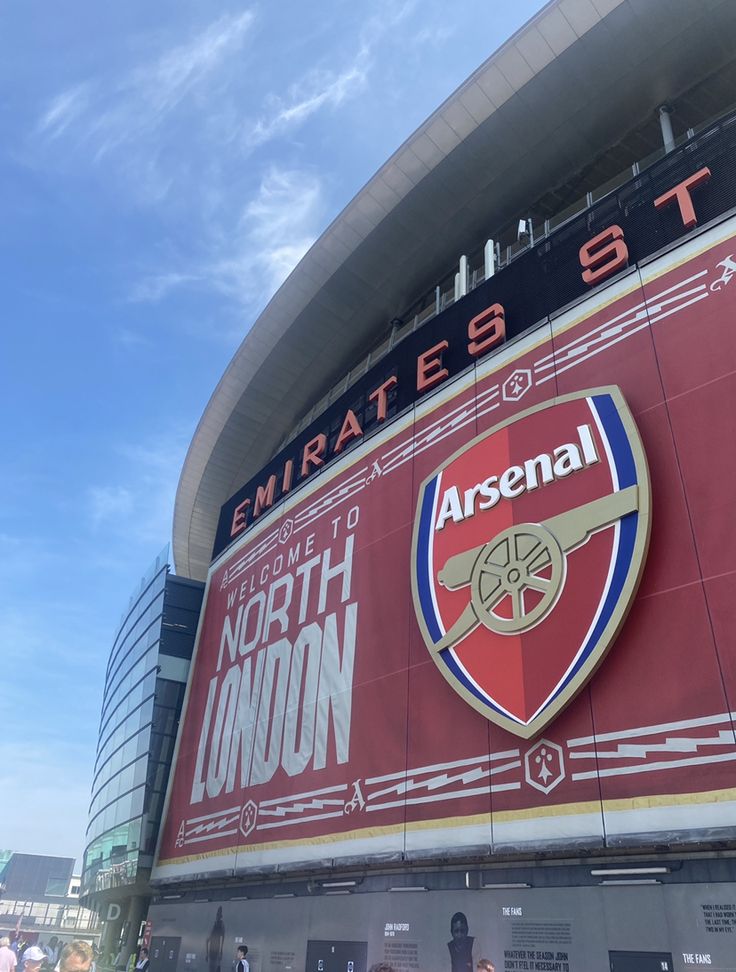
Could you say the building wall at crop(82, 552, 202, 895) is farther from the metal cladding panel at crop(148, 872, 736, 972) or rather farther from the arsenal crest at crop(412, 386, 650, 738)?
the arsenal crest at crop(412, 386, 650, 738)

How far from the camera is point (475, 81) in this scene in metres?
18.8

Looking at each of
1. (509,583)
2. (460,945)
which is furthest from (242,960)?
(509,583)

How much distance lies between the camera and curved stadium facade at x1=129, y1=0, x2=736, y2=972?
31.9 feet

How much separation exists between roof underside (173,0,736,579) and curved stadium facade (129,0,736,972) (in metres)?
0.09

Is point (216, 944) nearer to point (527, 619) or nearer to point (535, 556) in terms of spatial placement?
point (527, 619)

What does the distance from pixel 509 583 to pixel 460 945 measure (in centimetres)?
565

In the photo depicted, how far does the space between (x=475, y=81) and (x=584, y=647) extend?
15.6 metres

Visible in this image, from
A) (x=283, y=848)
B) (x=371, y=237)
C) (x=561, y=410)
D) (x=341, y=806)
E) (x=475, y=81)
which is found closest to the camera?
(x=561, y=410)

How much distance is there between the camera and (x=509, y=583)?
12344 mm

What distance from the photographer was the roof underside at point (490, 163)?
683 inches

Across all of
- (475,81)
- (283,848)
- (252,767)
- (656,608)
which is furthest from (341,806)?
(475,81)

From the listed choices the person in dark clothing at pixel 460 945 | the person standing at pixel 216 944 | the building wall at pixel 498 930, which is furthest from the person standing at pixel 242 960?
the person in dark clothing at pixel 460 945

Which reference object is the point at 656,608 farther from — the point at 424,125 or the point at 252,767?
the point at 424,125

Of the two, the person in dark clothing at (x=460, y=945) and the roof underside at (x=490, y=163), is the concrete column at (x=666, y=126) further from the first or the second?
the person in dark clothing at (x=460, y=945)
